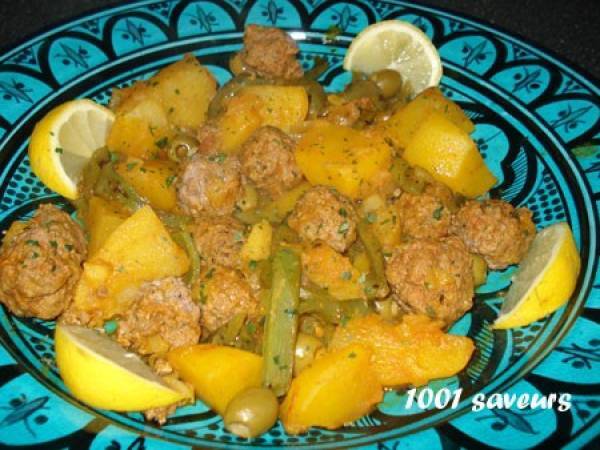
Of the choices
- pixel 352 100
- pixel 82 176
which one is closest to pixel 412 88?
pixel 352 100

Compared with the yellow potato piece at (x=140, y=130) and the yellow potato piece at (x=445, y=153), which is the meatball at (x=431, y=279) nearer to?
the yellow potato piece at (x=445, y=153)

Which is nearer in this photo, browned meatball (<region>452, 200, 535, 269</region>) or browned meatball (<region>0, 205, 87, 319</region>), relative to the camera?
browned meatball (<region>0, 205, 87, 319</region>)

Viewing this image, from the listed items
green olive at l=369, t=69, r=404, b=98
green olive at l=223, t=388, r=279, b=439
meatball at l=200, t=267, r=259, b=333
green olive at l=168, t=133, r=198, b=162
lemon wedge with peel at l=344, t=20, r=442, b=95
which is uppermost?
lemon wedge with peel at l=344, t=20, r=442, b=95

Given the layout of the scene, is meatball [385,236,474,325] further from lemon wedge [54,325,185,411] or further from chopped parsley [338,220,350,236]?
lemon wedge [54,325,185,411]

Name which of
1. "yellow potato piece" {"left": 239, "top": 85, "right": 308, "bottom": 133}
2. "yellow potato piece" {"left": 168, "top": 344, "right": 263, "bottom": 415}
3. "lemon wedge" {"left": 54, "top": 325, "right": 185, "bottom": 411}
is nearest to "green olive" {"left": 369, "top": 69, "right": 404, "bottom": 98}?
"yellow potato piece" {"left": 239, "top": 85, "right": 308, "bottom": 133}

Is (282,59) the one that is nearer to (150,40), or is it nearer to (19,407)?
(150,40)

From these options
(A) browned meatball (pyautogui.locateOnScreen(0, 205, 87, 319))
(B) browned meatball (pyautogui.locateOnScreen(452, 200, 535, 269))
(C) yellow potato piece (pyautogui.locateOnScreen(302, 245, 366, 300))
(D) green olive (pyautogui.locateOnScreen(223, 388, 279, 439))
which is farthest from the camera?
(B) browned meatball (pyautogui.locateOnScreen(452, 200, 535, 269))

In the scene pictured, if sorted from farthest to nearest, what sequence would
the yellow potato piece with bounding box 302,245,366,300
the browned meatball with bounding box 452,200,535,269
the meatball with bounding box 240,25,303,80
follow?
the meatball with bounding box 240,25,303,80 < the browned meatball with bounding box 452,200,535,269 < the yellow potato piece with bounding box 302,245,366,300

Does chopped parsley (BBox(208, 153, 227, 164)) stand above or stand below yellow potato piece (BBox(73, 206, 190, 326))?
above
